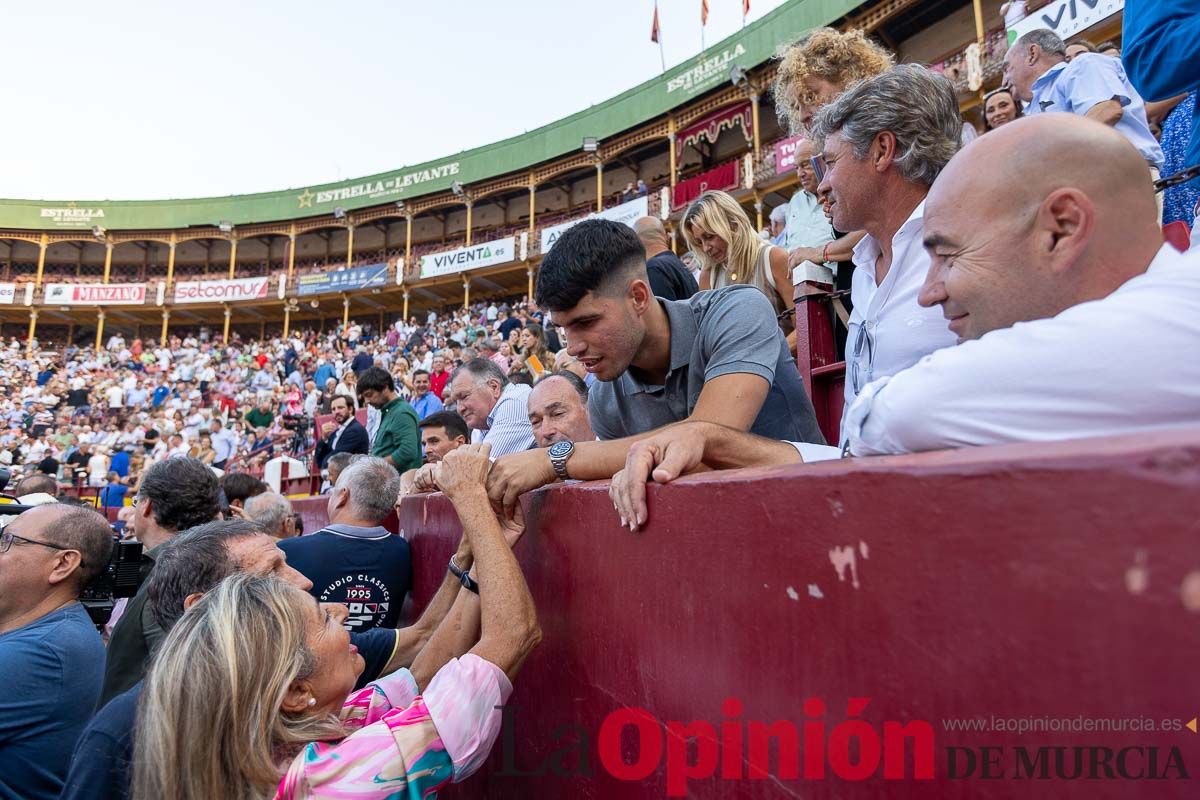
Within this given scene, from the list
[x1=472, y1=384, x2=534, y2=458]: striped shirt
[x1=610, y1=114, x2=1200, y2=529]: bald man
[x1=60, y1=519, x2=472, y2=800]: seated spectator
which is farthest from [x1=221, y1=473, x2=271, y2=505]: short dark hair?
[x1=610, y1=114, x2=1200, y2=529]: bald man

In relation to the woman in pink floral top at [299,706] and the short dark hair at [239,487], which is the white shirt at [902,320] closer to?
the woman in pink floral top at [299,706]

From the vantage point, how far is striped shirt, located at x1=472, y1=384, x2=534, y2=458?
4246mm

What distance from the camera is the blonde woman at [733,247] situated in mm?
3701

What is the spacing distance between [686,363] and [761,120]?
22.5 metres

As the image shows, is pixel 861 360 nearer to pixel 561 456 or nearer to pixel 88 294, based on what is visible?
pixel 561 456

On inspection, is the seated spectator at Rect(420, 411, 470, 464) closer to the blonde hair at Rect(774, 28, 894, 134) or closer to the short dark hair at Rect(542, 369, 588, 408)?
the short dark hair at Rect(542, 369, 588, 408)

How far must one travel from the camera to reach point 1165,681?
0.53 meters

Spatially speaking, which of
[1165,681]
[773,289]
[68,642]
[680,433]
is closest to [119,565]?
[68,642]

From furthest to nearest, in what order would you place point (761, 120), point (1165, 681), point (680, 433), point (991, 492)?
point (761, 120), point (680, 433), point (991, 492), point (1165, 681)

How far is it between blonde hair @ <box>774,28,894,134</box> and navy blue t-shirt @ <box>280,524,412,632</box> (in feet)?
8.77

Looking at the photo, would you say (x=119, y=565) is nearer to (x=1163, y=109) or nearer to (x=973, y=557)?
(x=973, y=557)

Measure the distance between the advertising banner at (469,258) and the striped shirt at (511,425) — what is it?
897 inches

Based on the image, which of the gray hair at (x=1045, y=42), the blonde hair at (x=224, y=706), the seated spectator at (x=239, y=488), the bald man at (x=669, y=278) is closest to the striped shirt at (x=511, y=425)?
the bald man at (x=669, y=278)

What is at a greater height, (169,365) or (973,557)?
(169,365)
